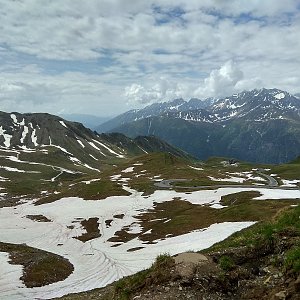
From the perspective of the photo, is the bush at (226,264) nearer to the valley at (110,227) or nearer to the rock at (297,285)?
the rock at (297,285)

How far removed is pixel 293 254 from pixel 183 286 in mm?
5121

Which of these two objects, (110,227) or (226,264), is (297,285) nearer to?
(226,264)

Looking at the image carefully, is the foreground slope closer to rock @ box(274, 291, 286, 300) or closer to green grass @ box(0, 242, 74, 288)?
green grass @ box(0, 242, 74, 288)

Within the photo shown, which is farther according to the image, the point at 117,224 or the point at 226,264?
the point at 117,224

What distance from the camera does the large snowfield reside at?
54188 mm

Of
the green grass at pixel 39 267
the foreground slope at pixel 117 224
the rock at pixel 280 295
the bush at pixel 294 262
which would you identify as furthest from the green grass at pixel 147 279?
the green grass at pixel 39 267

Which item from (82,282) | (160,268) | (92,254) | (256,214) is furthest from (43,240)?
(160,268)

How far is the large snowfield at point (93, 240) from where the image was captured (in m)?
54.2

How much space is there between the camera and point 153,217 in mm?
106062

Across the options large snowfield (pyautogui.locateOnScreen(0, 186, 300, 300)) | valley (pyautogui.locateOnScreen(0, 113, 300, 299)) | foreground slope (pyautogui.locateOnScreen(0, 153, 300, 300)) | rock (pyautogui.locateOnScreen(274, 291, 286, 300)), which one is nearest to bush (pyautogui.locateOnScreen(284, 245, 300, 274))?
rock (pyautogui.locateOnScreen(274, 291, 286, 300))

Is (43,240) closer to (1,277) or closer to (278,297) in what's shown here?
(1,277)

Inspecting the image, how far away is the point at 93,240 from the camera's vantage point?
8800 cm

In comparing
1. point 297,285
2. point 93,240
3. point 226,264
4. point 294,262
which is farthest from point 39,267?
point 297,285

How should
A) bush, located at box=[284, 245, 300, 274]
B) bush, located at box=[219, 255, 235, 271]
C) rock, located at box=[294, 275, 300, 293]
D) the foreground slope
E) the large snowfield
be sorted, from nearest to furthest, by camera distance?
rock, located at box=[294, 275, 300, 293]
bush, located at box=[284, 245, 300, 274]
bush, located at box=[219, 255, 235, 271]
the large snowfield
the foreground slope
